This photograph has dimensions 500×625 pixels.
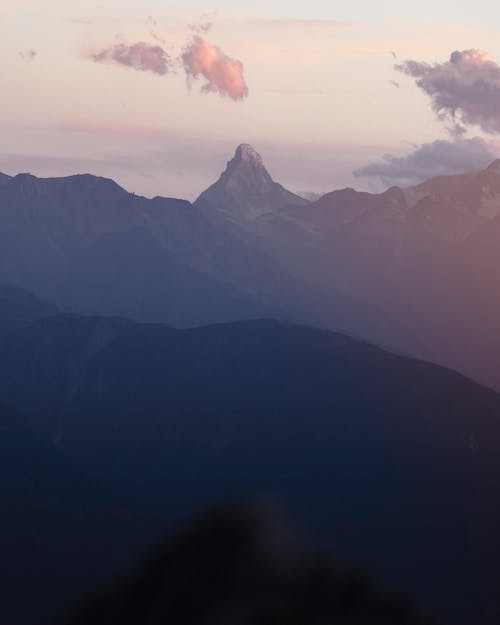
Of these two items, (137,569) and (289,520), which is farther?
(137,569)

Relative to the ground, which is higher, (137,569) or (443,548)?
(137,569)

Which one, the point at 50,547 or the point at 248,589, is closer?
the point at 248,589

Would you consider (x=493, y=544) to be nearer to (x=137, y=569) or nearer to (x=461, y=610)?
(x=461, y=610)

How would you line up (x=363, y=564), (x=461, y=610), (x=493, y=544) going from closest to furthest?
1. (x=363, y=564)
2. (x=461, y=610)
3. (x=493, y=544)

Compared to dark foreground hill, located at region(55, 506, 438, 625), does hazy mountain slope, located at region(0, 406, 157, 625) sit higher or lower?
lower

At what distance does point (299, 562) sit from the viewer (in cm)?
628

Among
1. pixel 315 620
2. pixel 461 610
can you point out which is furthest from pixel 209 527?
pixel 461 610

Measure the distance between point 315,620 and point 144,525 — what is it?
193 metres

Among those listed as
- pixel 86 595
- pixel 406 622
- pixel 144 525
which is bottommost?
pixel 144 525

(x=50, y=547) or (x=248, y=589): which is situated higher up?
(x=248, y=589)

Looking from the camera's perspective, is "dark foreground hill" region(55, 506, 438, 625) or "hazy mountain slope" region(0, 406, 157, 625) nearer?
"dark foreground hill" region(55, 506, 438, 625)

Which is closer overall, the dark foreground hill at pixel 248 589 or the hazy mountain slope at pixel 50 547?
the dark foreground hill at pixel 248 589

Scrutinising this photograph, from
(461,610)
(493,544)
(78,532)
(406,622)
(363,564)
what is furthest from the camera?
(493,544)

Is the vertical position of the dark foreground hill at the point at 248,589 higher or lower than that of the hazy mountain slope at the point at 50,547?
higher
